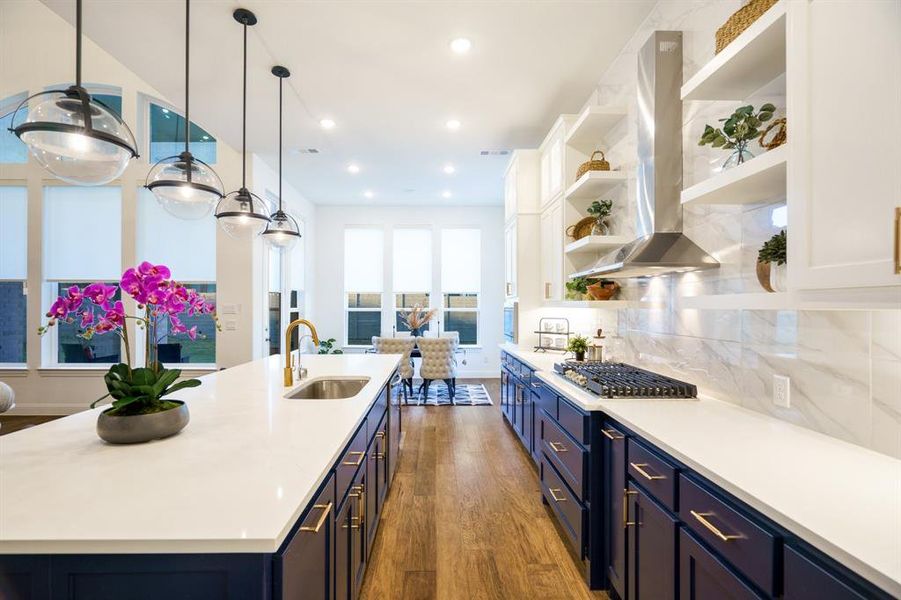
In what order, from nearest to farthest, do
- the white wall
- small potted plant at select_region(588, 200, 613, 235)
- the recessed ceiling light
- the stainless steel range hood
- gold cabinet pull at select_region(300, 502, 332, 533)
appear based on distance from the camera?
gold cabinet pull at select_region(300, 502, 332, 533), the stainless steel range hood, the recessed ceiling light, small potted plant at select_region(588, 200, 613, 235), the white wall

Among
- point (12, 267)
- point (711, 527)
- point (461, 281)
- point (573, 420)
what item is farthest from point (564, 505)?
point (12, 267)

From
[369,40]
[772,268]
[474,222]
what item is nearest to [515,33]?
[369,40]

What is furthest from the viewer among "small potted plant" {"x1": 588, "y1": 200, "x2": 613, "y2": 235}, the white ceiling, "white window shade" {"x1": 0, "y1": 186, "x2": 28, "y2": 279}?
"white window shade" {"x1": 0, "y1": 186, "x2": 28, "y2": 279}

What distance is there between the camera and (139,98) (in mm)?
4723

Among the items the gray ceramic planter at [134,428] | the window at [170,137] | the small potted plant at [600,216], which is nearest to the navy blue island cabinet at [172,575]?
the gray ceramic planter at [134,428]

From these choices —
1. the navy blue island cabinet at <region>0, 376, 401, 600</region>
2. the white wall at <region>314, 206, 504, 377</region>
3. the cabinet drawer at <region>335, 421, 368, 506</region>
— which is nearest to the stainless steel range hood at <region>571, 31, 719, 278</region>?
the cabinet drawer at <region>335, 421, 368, 506</region>

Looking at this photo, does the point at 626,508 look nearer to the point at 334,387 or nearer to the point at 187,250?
the point at 334,387

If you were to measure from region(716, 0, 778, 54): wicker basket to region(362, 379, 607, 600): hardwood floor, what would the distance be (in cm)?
254

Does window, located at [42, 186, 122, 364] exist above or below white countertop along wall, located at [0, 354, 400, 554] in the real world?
above

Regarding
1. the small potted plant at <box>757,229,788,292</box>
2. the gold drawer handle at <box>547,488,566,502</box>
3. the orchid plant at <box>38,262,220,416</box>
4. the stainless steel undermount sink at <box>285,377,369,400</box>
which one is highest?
the small potted plant at <box>757,229,788,292</box>

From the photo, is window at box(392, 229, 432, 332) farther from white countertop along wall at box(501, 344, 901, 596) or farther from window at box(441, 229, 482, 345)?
white countertop along wall at box(501, 344, 901, 596)

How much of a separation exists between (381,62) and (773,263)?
9.50 feet

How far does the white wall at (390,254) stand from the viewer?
292 inches

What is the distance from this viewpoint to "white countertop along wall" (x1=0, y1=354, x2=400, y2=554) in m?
0.77
